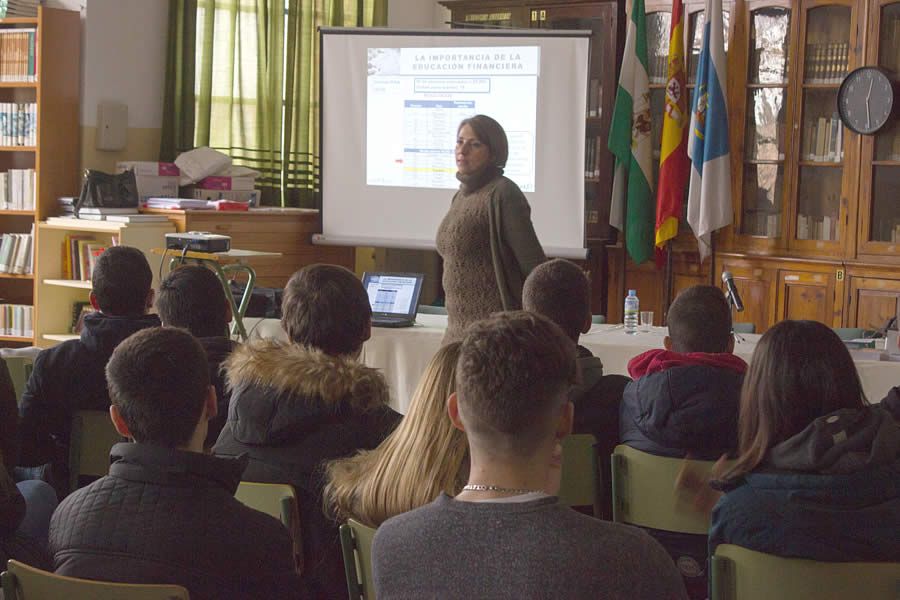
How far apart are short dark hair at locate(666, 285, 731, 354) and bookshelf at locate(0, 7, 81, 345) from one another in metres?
4.07

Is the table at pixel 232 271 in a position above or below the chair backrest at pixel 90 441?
above

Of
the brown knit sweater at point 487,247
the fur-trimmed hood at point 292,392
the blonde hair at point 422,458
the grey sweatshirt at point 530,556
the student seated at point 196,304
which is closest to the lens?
the grey sweatshirt at point 530,556

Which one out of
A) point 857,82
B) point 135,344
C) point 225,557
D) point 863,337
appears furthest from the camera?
point 857,82

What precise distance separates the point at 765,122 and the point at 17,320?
441cm

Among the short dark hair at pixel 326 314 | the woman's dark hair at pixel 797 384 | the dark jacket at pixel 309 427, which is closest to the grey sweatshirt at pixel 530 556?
the woman's dark hair at pixel 797 384

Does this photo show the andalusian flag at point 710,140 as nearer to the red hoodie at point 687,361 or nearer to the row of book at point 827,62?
the row of book at point 827,62

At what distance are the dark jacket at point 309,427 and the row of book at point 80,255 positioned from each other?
3773 millimetres

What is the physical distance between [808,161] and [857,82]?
0.51 metres

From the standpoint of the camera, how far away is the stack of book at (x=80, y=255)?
5461mm

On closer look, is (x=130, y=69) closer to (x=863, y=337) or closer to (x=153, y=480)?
(x=863, y=337)

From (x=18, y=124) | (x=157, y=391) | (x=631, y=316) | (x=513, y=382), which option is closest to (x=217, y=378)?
(x=157, y=391)

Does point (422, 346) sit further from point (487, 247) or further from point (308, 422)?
point (308, 422)

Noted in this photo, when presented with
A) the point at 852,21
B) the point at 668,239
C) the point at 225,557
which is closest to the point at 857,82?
the point at 852,21

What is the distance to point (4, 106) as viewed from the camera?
5.59 meters
